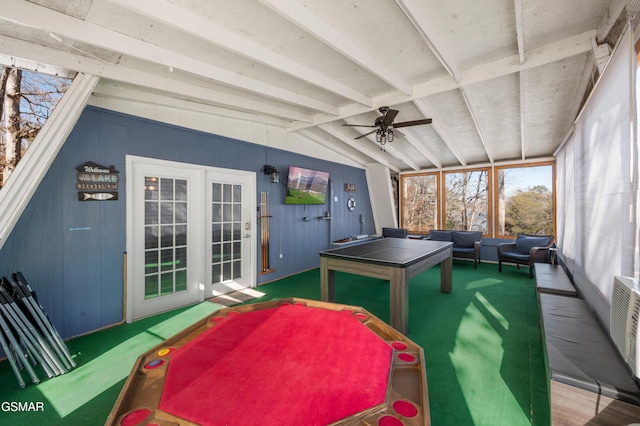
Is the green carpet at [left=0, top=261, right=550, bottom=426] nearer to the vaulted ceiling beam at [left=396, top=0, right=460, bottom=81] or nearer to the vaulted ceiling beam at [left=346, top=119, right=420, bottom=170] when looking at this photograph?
the vaulted ceiling beam at [left=396, top=0, right=460, bottom=81]

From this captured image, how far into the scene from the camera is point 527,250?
564cm

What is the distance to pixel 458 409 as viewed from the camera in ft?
6.01

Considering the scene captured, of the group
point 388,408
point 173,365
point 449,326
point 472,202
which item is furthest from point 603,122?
point 472,202

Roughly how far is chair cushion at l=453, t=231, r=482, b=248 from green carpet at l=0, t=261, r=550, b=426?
6.98ft

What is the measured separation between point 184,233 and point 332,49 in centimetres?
317

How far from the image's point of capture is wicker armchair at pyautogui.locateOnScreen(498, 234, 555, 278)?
5199 millimetres

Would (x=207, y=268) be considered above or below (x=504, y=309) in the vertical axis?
above

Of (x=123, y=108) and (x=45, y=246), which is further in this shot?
(x=123, y=108)

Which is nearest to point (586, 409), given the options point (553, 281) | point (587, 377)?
point (587, 377)

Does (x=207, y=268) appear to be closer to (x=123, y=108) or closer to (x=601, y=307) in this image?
(x=123, y=108)

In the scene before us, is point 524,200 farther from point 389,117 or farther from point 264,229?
point 264,229

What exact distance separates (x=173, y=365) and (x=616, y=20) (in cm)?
409

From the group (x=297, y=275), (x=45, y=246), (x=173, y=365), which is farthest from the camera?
(x=297, y=275)

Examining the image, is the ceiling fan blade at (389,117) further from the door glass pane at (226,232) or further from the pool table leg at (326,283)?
the door glass pane at (226,232)
